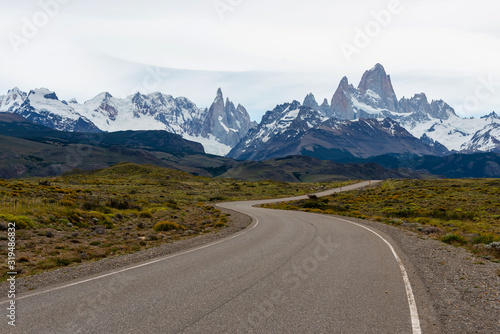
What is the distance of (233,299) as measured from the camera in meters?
8.33

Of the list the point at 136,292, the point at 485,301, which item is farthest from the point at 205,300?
the point at 485,301

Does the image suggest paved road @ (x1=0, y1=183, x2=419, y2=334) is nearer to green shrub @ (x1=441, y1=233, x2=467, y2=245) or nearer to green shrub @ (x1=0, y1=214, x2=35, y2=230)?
green shrub @ (x1=441, y1=233, x2=467, y2=245)

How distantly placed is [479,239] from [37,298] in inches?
796

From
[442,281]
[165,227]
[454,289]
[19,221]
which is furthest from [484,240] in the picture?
[19,221]

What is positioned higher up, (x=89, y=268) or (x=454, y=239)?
(x=454, y=239)

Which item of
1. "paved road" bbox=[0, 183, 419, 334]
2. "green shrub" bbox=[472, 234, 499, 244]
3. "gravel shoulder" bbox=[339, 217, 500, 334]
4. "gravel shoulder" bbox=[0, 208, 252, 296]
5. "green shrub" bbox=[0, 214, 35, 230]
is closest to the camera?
"paved road" bbox=[0, 183, 419, 334]

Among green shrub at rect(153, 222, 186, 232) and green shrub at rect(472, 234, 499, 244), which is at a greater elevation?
green shrub at rect(472, 234, 499, 244)

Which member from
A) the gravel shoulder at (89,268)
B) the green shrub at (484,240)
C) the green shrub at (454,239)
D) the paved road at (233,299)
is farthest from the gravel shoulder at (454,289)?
the gravel shoulder at (89,268)

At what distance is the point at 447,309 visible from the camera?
7797 millimetres

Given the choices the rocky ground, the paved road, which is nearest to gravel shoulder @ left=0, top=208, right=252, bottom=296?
the rocky ground

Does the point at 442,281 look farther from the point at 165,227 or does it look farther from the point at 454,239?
the point at 165,227

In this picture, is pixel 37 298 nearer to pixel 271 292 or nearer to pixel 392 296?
pixel 271 292

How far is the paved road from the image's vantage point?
6.84m

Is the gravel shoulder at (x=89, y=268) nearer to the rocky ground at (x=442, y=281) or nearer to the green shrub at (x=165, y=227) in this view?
the rocky ground at (x=442, y=281)
